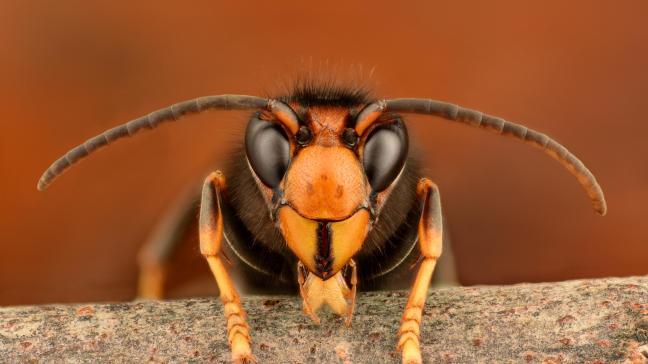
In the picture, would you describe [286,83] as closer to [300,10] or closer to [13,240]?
[300,10]

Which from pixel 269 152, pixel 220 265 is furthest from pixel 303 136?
pixel 220 265

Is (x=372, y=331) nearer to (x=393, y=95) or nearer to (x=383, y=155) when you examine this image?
(x=383, y=155)

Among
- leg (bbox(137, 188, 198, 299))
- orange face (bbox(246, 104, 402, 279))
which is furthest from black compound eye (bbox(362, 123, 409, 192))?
leg (bbox(137, 188, 198, 299))

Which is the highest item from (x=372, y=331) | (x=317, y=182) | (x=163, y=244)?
(x=163, y=244)

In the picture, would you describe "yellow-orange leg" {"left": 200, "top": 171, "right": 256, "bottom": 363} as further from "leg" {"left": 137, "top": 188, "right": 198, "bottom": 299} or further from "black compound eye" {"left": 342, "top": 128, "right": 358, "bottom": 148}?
"leg" {"left": 137, "top": 188, "right": 198, "bottom": 299}

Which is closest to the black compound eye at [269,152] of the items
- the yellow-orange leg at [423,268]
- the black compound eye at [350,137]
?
the black compound eye at [350,137]
